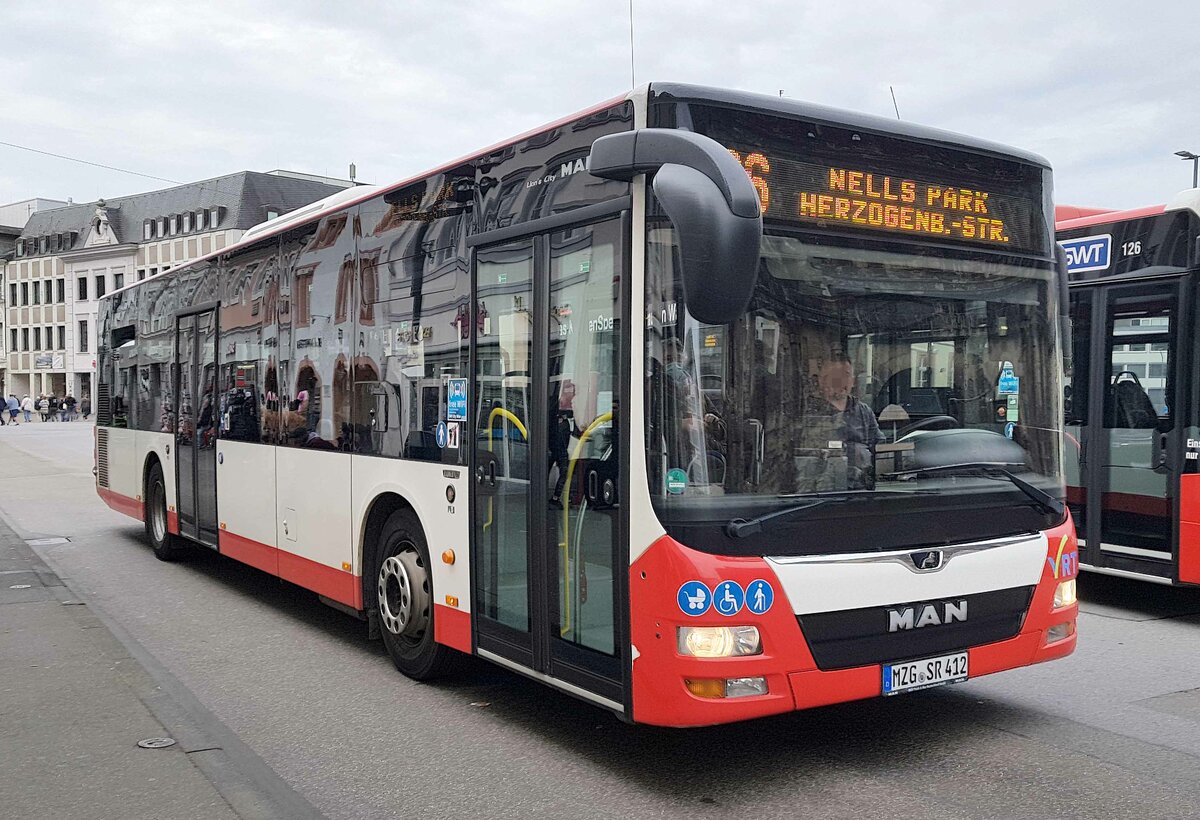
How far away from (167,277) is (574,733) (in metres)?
7.86

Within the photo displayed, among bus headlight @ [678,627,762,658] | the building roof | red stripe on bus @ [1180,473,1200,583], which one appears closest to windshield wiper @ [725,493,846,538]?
bus headlight @ [678,627,762,658]

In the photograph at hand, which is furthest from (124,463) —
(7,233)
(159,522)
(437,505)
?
(7,233)

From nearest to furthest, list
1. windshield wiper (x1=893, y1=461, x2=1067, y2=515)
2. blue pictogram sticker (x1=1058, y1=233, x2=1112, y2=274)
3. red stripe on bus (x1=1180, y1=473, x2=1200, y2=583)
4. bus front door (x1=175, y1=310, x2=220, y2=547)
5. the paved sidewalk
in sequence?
the paved sidewalk → windshield wiper (x1=893, y1=461, x2=1067, y2=515) → red stripe on bus (x1=1180, y1=473, x2=1200, y2=583) → blue pictogram sticker (x1=1058, y1=233, x2=1112, y2=274) → bus front door (x1=175, y1=310, x2=220, y2=547)

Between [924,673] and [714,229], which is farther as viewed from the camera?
[924,673]

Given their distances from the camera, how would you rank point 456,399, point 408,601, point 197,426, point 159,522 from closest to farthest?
point 456,399 < point 408,601 < point 197,426 < point 159,522

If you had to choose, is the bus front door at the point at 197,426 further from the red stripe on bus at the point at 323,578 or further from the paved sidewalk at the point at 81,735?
the red stripe on bus at the point at 323,578

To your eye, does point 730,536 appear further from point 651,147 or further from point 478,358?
point 478,358

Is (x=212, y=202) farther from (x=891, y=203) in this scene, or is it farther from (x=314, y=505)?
(x=891, y=203)

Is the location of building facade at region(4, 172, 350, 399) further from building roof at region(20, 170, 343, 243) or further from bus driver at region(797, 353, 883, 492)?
bus driver at region(797, 353, 883, 492)

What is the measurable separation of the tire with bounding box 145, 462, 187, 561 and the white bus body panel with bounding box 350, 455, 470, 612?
18.2ft

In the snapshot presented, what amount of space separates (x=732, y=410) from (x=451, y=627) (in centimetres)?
233

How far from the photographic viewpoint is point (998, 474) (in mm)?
5242

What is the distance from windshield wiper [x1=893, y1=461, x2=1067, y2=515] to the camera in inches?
199

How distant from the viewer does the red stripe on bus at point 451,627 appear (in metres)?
6.03
